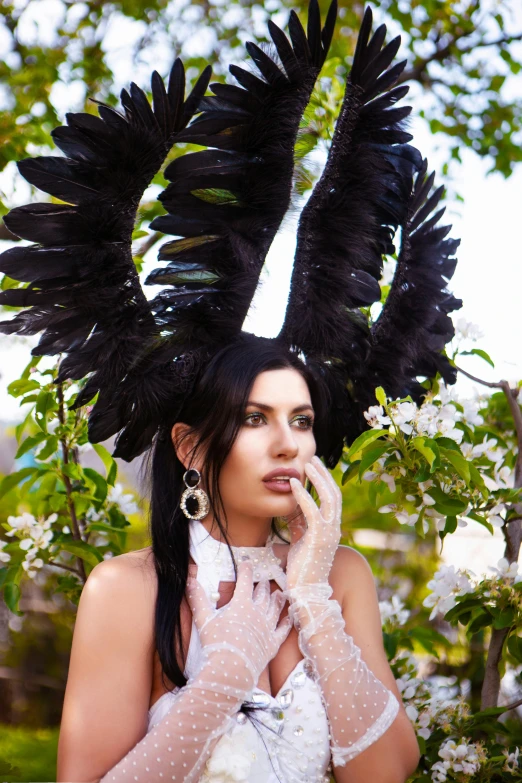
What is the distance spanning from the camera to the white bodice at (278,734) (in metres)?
1.57

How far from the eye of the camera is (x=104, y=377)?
1792mm

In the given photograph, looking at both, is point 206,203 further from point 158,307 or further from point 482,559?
point 482,559

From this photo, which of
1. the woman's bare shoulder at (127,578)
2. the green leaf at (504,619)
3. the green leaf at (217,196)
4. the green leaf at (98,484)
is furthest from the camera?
the green leaf at (98,484)

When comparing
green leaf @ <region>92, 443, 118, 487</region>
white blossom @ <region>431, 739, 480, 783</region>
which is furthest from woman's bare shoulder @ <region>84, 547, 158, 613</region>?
white blossom @ <region>431, 739, 480, 783</region>

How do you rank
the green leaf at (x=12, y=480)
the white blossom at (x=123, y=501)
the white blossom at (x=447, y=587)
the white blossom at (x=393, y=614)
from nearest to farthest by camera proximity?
the white blossom at (x=447, y=587), the green leaf at (x=12, y=480), the white blossom at (x=123, y=501), the white blossom at (x=393, y=614)

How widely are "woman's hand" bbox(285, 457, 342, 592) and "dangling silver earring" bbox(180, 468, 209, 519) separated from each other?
22cm

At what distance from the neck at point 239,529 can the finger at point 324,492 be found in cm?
18

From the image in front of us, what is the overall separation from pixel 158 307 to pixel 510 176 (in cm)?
303

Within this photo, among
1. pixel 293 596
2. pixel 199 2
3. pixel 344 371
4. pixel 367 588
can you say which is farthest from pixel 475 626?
pixel 199 2

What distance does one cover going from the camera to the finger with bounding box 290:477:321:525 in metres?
1.72

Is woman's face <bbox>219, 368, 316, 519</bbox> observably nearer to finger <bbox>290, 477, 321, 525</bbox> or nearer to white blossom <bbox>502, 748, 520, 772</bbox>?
finger <bbox>290, 477, 321, 525</bbox>

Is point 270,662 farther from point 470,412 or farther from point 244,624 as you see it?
point 470,412

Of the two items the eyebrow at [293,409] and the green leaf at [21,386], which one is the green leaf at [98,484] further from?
the eyebrow at [293,409]

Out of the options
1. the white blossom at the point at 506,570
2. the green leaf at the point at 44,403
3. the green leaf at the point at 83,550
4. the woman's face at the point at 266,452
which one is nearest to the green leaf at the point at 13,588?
the green leaf at the point at 83,550
